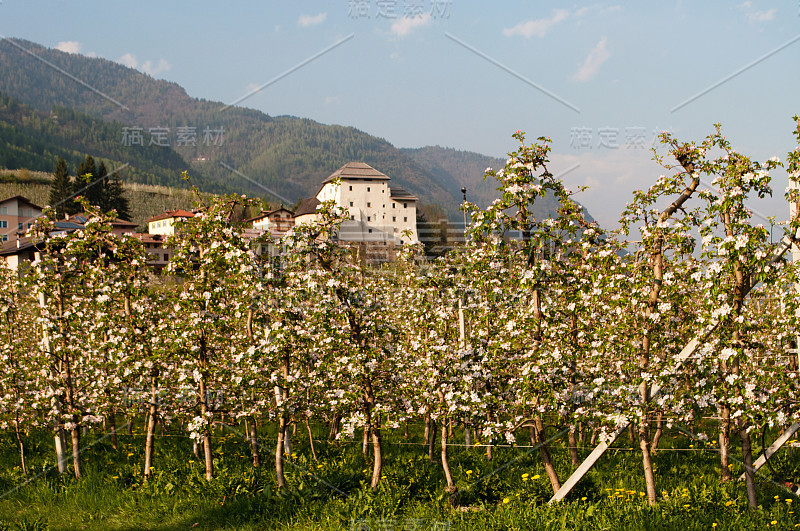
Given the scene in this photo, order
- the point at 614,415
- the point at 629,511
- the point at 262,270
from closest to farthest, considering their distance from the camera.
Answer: the point at 614,415 < the point at 629,511 < the point at 262,270

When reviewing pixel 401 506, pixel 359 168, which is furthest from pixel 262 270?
pixel 359 168

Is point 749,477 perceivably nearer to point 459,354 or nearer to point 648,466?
point 648,466

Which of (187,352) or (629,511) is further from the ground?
(187,352)

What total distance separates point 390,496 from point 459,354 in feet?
9.49

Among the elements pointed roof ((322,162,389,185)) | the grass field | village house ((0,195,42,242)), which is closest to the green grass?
village house ((0,195,42,242))

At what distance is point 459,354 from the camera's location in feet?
31.5

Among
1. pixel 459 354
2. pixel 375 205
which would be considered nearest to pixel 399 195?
pixel 375 205

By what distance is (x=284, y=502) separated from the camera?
32.8ft

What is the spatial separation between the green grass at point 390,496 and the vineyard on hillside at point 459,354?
0.06m

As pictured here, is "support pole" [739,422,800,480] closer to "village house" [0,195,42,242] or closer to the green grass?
the green grass

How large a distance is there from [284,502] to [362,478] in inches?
70.5

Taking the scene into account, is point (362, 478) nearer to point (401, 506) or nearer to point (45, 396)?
point (401, 506)

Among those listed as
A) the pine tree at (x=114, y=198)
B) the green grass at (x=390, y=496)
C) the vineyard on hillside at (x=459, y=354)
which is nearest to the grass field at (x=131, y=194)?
the pine tree at (x=114, y=198)

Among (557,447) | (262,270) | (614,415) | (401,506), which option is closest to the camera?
(614,415)
